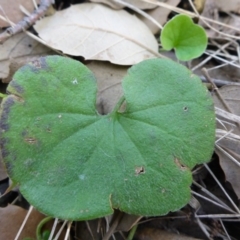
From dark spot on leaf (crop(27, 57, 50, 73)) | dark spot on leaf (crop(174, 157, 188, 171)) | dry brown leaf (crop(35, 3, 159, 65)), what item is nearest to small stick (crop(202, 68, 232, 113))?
dry brown leaf (crop(35, 3, 159, 65))

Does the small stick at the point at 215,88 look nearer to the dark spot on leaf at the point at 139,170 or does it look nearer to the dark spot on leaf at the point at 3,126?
the dark spot on leaf at the point at 139,170

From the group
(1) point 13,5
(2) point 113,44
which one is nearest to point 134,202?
(2) point 113,44

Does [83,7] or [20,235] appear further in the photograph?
[83,7]

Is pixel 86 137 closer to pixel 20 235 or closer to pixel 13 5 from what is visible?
pixel 20 235

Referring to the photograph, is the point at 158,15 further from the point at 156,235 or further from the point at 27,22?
the point at 156,235

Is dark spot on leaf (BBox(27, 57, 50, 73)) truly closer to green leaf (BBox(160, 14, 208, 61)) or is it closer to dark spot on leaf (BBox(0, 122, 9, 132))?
dark spot on leaf (BBox(0, 122, 9, 132))
